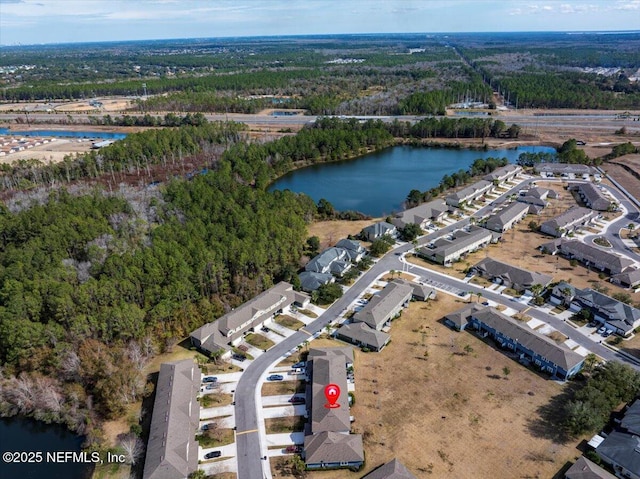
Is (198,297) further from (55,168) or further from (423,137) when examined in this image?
(423,137)

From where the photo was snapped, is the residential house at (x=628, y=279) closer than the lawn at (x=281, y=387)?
No

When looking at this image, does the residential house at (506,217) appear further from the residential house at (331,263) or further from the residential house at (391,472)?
the residential house at (391,472)

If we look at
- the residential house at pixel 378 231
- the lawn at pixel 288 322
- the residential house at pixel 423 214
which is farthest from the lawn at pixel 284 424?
the residential house at pixel 423 214

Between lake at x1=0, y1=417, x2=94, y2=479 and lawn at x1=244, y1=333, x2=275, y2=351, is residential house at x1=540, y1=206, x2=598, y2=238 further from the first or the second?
lake at x1=0, y1=417, x2=94, y2=479

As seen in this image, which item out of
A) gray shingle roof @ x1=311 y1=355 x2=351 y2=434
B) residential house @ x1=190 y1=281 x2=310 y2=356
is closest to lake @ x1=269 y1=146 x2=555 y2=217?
residential house @ x1=190 y1=281 x2=310 y2=356

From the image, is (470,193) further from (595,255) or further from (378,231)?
(595,255)

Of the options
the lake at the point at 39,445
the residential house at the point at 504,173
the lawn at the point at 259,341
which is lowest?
the lake at the point at 39,445
